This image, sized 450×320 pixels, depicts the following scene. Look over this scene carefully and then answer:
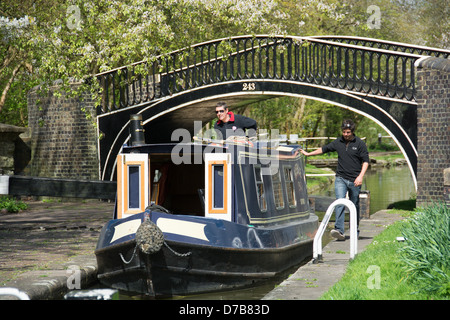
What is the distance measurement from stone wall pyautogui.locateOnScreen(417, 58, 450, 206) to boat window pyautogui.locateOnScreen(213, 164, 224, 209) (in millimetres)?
7248

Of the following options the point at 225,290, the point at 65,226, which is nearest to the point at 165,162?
the point at 225,290

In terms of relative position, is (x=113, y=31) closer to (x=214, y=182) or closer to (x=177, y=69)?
(x=177, y=69)

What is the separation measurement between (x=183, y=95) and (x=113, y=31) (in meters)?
2.70

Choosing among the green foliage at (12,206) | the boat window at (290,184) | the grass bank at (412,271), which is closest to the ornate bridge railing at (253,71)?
the green foliage at (12,206)

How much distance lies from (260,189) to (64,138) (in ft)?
37.7

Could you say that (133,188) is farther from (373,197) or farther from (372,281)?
(373,197)

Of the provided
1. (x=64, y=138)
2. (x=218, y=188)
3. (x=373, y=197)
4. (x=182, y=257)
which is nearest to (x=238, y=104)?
(x=373, y=197)

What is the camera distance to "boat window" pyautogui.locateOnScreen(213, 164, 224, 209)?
8992 millimetres

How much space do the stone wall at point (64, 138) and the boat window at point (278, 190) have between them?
10209mm

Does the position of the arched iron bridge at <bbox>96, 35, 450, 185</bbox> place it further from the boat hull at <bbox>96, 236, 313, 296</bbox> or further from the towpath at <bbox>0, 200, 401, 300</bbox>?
the boat hull at <bbox>96, 236, 313, 296</bbox>

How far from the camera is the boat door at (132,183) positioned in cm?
915

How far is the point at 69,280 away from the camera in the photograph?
834cm

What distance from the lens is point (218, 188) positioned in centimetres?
901

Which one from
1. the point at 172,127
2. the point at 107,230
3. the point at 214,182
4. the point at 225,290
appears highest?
the point at 172,127
